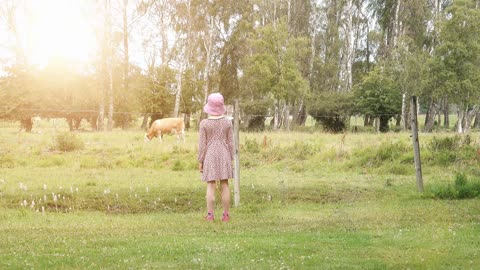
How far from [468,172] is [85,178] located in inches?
481

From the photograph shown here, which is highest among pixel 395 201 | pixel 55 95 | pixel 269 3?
pixel 269 3

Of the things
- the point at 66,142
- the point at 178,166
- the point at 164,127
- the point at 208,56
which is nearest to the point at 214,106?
the point at 178,166

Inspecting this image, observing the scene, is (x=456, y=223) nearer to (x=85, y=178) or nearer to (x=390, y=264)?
(x=390, y=264)

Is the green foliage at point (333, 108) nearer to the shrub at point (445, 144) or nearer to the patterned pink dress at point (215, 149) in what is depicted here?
the shrub at point (445, 144)

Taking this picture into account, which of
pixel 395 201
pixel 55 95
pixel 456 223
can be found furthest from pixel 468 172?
pixel 55 95

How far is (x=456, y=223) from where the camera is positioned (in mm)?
9484

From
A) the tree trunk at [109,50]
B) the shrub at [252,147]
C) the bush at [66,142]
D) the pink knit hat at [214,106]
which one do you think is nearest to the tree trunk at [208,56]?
the tree trunk at [109,50]

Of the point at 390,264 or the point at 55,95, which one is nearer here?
the point at 390,264

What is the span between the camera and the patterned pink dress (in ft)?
31.6

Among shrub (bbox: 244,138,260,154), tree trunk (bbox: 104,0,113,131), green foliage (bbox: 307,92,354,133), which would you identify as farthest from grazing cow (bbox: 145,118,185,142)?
green foliage (bbox: 307,92,354,133)

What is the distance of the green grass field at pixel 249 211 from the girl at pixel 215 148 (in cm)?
81

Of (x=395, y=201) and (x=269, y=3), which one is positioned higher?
(x=269, y=3)

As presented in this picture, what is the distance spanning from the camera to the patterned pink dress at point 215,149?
31.6 ft

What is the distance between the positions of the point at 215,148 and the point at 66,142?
604 inches
